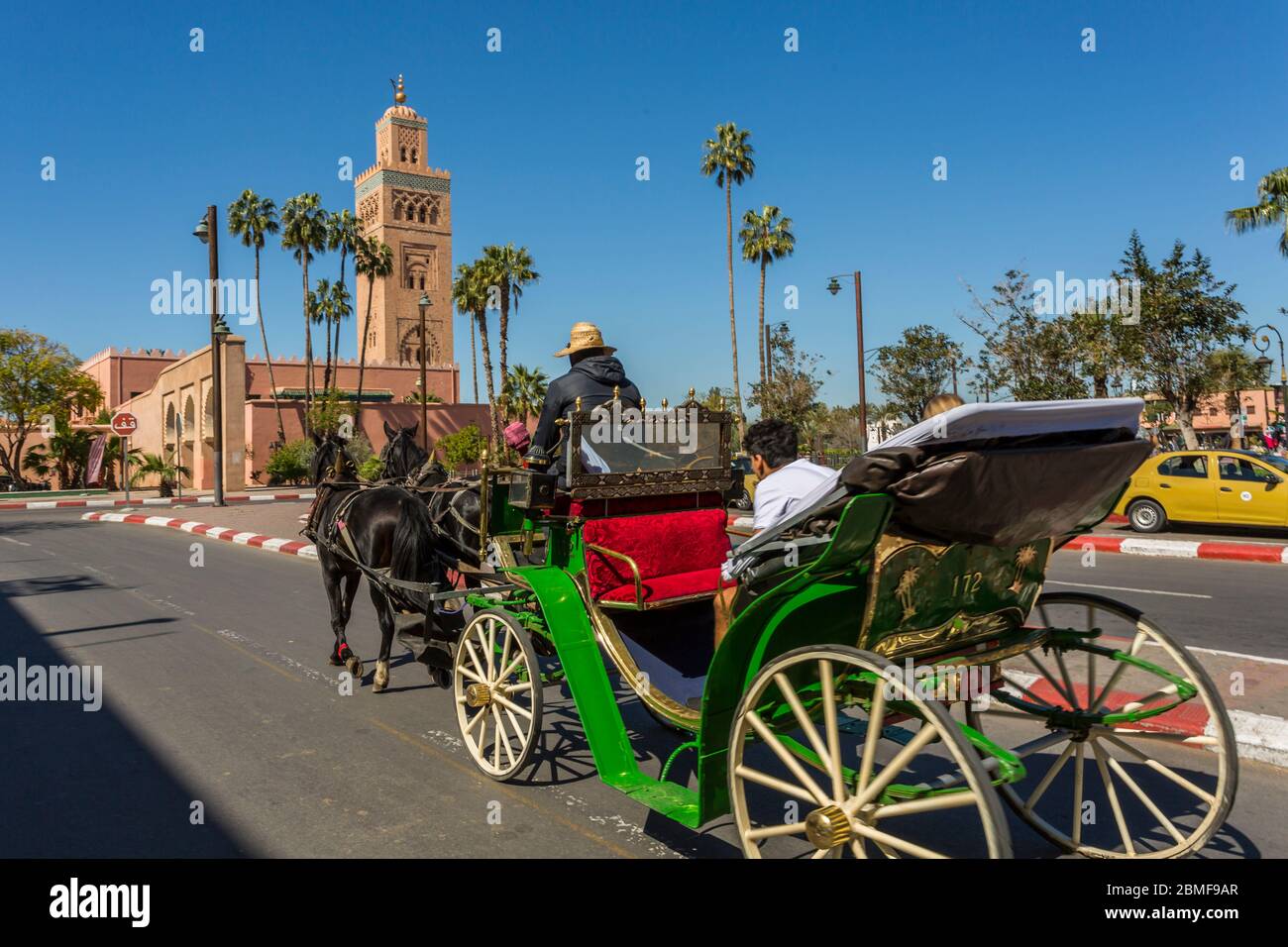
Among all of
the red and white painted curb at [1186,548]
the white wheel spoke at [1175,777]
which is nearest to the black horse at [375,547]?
the white wheel spoke at [1175,777]

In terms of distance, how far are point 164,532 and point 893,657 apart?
2046cm

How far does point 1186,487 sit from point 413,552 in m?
13.7

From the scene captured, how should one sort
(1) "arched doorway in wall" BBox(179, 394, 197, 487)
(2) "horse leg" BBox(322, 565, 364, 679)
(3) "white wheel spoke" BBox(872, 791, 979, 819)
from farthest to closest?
(1) "arched doorway in wall" BBox(179, 394, 197, 487) → (2) "horse leg" BBox(322, 565, 364, 679) → (3) "white wheel spoke" BBox(872, 791, 979, 819)

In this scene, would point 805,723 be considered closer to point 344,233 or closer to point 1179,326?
point 1179,326

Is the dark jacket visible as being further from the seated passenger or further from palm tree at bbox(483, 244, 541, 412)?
palm tree at bbox(483, 244, 541, 412)

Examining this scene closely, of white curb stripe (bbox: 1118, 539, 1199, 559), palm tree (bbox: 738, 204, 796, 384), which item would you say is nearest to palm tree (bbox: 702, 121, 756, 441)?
palm tree (bbox: 738, 204, 796, 384)

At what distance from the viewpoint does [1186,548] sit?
1245 centimetres

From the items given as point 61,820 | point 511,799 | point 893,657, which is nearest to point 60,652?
point 61,820

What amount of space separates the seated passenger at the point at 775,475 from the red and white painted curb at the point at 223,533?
1020cm

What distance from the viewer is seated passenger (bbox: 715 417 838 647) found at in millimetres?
3822

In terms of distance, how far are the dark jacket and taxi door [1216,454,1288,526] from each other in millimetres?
13113

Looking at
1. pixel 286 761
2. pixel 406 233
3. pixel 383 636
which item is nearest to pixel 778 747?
pixel 286 761

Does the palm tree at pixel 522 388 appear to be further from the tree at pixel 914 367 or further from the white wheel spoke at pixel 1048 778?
the white wheel spoke at pixel 1048 778

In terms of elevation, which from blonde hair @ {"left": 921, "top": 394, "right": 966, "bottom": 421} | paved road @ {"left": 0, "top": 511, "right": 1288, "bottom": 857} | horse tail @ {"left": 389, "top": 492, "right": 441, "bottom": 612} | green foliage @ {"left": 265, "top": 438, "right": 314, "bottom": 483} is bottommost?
paved road @ {"left": 0, "top": 511, "right": 1288, "bottom": 857}
